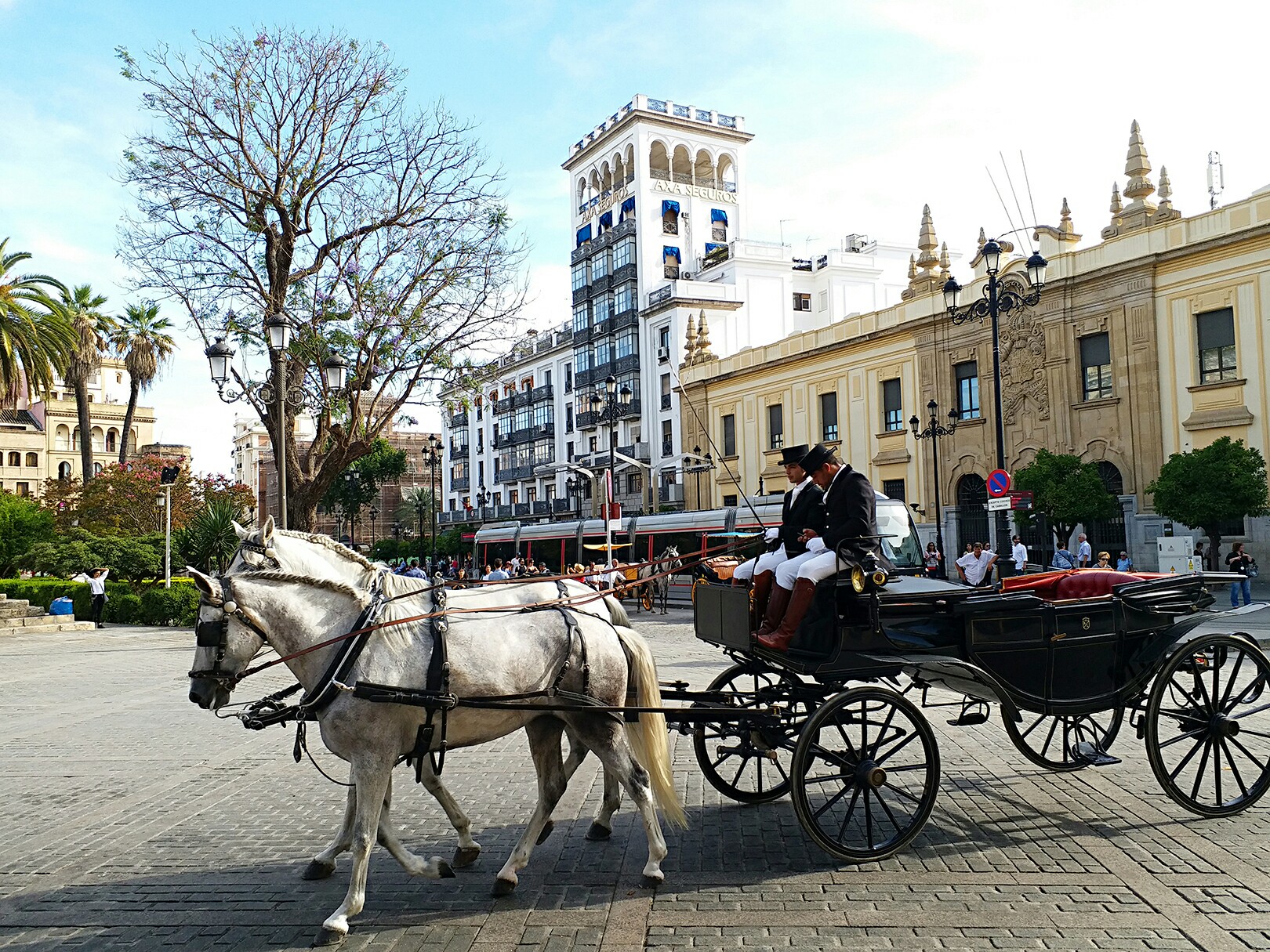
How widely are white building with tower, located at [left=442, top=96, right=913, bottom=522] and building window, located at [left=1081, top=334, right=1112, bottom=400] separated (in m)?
21.1

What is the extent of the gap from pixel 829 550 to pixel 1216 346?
1072 inches

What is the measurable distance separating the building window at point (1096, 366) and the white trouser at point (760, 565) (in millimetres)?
27602

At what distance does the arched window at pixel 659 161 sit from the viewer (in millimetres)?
56812

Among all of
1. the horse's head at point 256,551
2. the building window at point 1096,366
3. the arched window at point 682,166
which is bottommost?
the horse's head at point 256,551

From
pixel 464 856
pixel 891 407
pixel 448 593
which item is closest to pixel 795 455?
pixel 448 593

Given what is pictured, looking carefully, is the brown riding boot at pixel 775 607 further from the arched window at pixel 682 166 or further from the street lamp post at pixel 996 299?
the arched window at pixel 682 166

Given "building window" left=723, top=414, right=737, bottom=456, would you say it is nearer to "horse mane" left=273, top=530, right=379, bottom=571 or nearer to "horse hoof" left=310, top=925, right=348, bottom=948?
"horse mane" left=273, top=530, right=379, bottom=571

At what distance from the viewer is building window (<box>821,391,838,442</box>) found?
4019 centimetres

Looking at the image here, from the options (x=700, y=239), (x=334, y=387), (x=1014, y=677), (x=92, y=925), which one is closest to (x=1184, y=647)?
(x=1014, y=677)

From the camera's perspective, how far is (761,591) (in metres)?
5.89

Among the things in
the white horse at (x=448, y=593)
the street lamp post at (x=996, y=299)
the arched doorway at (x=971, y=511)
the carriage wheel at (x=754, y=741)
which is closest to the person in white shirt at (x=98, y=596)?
the street lamp post at (x=996, y=299)

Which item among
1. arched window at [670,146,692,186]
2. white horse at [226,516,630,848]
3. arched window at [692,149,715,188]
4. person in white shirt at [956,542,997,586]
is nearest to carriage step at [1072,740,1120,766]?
white horse at [226,516,630,848]

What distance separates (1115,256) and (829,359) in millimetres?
12912

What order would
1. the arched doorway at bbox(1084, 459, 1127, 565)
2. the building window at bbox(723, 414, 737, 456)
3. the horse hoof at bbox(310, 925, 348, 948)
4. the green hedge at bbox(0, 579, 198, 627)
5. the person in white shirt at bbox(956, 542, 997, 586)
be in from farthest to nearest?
the building window at bbox(723, 414, 737, 456), the arched doorway at bbox(1084, 459, 1127, 565), the green hedge at bbox(0, 579, 198, 627), the person in white shirt at bbox(956, 542, 997, 586), the horse hoof at bbox(310, 925, 348, 948)
